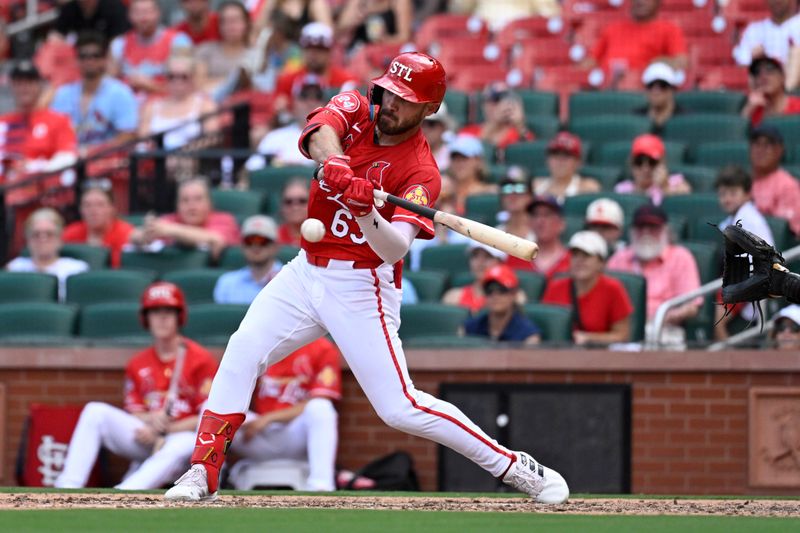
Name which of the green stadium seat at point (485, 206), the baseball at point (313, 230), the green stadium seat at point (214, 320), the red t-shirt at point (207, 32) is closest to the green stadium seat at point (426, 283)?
the green stadium seat at point (485, 206)

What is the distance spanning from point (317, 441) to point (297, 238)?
6.76 ft

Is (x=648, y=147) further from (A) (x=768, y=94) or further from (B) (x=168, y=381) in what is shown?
(B) (x=168, y=381)

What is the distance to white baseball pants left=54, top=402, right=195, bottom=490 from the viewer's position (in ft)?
28.0

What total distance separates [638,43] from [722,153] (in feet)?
6.18

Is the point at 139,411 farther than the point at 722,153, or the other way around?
the point at 722,153

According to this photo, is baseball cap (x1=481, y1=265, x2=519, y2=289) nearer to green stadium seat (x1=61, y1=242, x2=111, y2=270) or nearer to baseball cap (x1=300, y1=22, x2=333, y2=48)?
green stadium seat (x1=61, y1=242, x2=111, y2=270)

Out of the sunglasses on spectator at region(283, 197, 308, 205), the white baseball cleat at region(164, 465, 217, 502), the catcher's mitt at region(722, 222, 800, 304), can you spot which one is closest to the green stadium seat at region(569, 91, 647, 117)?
the sunglasses on spectator at region(283, 197, 308, 205)

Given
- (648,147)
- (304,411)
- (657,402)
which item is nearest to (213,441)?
(304,411)

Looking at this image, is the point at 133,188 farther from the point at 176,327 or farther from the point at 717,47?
the point at 717,47

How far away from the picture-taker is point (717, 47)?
13242 millimetres

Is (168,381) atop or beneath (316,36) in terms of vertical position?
beneath

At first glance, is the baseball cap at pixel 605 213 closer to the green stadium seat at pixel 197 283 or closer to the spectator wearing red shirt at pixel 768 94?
the spectator wearing red shirt at pixel 768 94

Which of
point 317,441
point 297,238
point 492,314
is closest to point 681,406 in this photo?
point 492,314

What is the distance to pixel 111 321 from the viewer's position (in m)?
9.62
